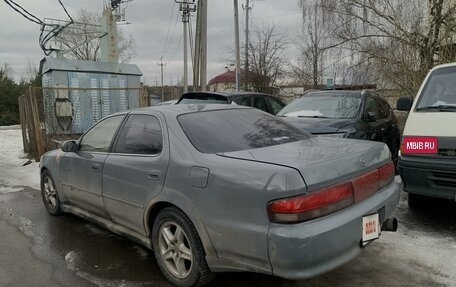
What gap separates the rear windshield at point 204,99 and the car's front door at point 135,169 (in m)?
4.33

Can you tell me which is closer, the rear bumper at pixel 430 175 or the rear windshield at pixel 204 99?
the rear bumper at pixel 430 175

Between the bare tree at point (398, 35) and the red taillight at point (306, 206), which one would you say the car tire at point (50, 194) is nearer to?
the red taillight at point (306, 206)

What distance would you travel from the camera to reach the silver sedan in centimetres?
274

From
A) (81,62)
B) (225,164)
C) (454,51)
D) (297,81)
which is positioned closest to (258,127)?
(225,164)

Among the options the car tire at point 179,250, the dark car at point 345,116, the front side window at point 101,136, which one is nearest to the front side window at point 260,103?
the dark car at point 345,116

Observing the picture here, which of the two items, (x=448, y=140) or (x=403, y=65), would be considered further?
(x=403, y=65)

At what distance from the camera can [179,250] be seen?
349 centimetres

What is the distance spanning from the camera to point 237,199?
9.46 feet

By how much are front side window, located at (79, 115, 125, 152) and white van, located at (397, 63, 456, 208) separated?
3250 millimetres

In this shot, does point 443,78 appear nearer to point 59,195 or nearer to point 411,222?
point 411,222

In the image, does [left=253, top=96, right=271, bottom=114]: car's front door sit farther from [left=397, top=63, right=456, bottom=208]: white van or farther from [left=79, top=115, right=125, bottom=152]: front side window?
[left=79, top=115, right=125, bottom=152]: front side window

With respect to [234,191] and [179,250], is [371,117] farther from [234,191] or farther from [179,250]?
[234,191]

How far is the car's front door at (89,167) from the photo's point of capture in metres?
4.43

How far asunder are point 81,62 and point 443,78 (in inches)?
539
